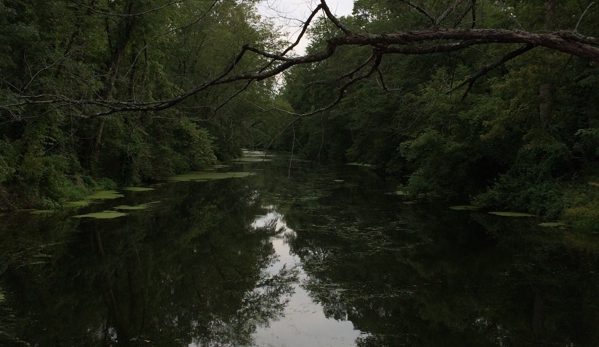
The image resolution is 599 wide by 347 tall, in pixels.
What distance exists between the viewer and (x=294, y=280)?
8398 millimetres

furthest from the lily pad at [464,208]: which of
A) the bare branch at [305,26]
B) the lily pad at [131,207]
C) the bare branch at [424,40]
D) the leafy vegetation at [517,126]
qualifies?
the bare branch at [305,26]

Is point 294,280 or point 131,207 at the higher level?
point 131,207

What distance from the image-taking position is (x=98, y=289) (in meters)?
7.61

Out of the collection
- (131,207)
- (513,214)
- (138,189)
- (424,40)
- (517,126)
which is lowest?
(138,189)

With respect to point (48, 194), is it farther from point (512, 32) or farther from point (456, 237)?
point (512, 32)

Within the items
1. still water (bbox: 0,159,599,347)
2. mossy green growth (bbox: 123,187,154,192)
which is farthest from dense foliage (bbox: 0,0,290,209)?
still water (bbox: 0,159,599,347)

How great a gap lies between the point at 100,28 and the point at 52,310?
13.6 m

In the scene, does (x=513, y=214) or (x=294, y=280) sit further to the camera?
(x=513, y=214)

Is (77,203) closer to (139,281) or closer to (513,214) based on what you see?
(139,281)

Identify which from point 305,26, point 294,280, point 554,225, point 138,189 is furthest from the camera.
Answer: point 138,189

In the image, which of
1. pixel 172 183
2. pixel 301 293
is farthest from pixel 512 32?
pixel 172 183

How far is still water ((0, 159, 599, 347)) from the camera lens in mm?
6059

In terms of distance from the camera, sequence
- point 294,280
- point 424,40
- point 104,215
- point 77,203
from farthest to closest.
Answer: point 77,203 < point 104,215 < point 294,280 < point 424,40

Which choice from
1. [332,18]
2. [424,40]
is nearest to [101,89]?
[332,18]
